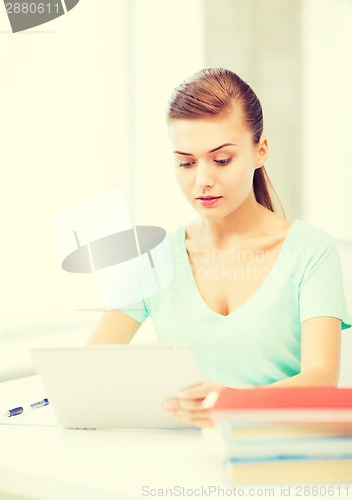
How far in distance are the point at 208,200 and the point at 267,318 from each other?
225mm

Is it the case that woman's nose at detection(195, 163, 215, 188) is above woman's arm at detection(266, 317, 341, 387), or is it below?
above

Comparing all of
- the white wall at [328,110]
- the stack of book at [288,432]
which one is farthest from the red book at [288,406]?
the white wall at [328,110]

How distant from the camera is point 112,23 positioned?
192 centimetres

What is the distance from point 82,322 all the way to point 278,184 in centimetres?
73

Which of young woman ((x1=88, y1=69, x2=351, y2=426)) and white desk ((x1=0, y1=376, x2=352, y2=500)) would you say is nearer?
white desk ((x1=0, y1=376, x2=352, y2=500))

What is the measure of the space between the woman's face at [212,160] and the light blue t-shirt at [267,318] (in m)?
0.15

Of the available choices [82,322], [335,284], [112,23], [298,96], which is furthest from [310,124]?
[335,284]

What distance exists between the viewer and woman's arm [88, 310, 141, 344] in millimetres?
1268

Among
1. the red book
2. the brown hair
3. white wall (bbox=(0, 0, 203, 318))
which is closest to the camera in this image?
the red book

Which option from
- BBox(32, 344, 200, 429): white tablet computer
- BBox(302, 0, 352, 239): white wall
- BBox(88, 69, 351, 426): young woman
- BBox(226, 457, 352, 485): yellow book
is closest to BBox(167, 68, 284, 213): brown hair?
BBox(88, 69, 351, 426): young woman

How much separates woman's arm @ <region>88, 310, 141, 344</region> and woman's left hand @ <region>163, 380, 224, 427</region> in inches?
Answer: 15.4

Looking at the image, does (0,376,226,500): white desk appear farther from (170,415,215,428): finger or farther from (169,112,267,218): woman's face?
(169,112,267,218): woman's face

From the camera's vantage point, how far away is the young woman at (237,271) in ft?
3.83

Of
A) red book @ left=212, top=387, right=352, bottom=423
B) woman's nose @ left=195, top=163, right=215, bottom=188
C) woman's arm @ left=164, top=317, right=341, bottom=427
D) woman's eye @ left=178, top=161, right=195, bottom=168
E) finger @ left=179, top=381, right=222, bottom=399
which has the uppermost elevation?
woman's eye @ left=178, top=161, right=195, bottom=168
